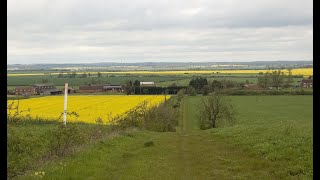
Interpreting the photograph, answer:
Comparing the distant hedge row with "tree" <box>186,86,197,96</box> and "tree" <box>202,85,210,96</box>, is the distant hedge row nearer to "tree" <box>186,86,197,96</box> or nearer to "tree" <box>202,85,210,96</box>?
"tree" <box>202,85,210,96</box>

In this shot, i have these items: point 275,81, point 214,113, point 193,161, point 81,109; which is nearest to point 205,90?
point 275,81

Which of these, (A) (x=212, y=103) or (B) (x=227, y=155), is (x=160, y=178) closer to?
(B) (x=227, y=155)

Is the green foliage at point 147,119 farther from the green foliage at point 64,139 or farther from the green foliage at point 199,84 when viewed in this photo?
the green foliage at point 199,84

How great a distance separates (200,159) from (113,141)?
238 inches

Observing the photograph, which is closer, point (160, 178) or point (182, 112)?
point (160, 178)

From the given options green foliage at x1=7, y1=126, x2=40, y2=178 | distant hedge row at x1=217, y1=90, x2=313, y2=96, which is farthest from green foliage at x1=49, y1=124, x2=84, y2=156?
distant hedge row at x1=217, y1=90, x2=313, y2=96

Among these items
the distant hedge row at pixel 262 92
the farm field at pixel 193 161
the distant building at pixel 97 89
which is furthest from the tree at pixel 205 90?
the farm field at pixel 193 161

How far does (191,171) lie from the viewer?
1222cm

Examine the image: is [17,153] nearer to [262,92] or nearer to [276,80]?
[262,92]

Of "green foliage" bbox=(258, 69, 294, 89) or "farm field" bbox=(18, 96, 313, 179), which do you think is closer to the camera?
"farm field" bbox=(18, 96, 313, 179)
